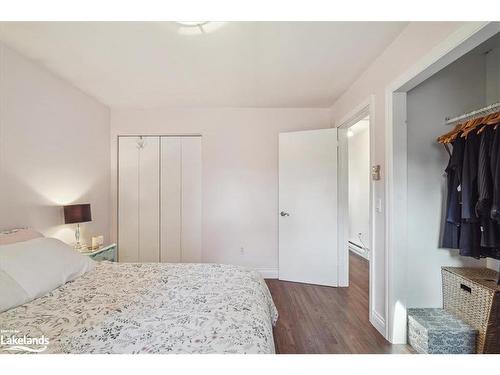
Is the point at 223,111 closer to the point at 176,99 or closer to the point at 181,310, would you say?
the point at 176,99

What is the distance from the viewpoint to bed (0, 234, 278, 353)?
918mm

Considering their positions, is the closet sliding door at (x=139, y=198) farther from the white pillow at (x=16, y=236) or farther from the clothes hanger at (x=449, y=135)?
the clothes hanger at (x=449, y=135)

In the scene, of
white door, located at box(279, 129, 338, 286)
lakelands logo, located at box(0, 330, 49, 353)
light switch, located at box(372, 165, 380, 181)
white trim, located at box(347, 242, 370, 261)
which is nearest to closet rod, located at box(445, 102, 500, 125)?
light switch, located at box(372, 165, 380, 181)

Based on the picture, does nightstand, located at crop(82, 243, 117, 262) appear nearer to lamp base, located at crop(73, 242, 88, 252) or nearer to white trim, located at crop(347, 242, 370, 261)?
lamp base, located at crop(73, 242, 88, 252)

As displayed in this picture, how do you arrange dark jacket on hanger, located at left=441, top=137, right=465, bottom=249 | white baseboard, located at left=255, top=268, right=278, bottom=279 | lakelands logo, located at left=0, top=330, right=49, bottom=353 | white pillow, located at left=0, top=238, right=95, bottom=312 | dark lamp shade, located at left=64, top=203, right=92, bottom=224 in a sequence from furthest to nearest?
white baseboard, located at left=255, top=268, right=278, bottom=279 < dark lamp shade, located at left=64, top=203, right=92, bottom=224 < dark jacket on hanger, located at left=441, top=137, right=465, bottom=249 < white pillow, located at left=0, top=238, right=95, bottom=312 < lakelands logo, located at left=0, top=330, right=49, bottom=353

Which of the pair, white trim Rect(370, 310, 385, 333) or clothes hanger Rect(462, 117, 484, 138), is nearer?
clothes hanger Rect(462, 117, 484, 138)

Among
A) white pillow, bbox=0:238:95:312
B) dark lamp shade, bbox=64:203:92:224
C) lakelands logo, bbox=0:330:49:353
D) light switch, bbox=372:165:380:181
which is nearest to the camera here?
lakelands logo, bbox=0:330:49:353

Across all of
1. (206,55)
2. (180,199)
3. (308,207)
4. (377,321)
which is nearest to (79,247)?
(180,199)

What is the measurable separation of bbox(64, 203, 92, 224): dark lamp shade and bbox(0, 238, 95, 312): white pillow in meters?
0.77

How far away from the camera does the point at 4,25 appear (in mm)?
1668

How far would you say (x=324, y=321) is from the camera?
217 centimetres

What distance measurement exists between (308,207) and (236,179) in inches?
40.7

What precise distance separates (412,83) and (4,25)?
2855 millimetres

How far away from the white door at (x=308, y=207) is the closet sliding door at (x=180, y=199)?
1162 millimetres
